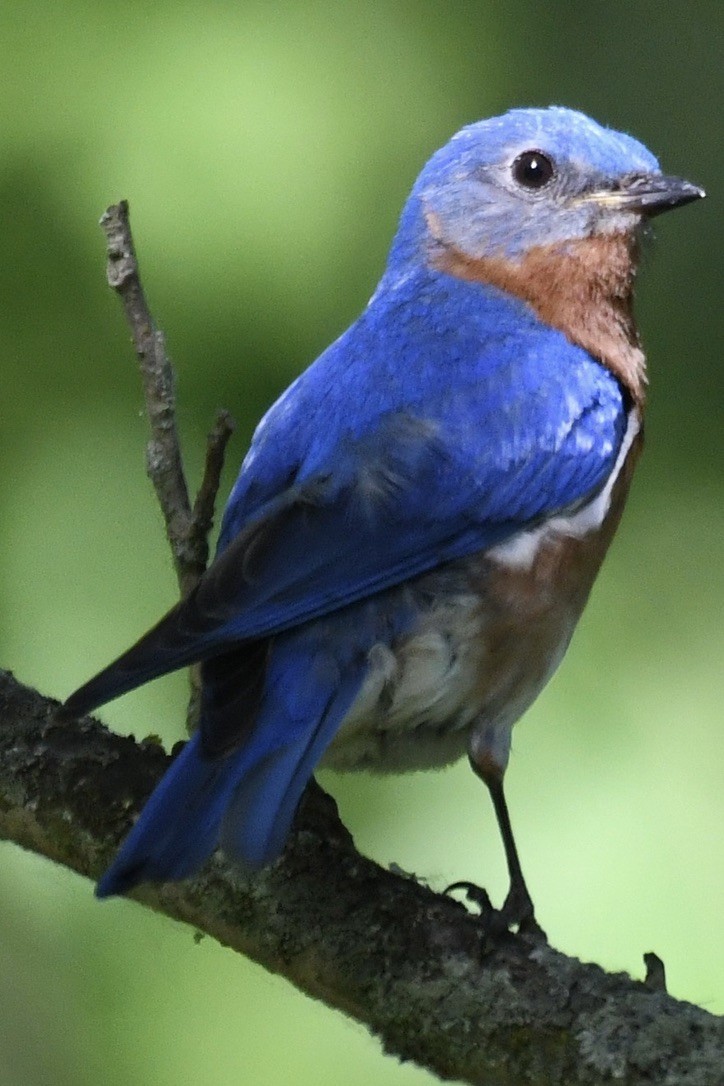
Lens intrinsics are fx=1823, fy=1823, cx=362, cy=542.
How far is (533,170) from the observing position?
14.8ft

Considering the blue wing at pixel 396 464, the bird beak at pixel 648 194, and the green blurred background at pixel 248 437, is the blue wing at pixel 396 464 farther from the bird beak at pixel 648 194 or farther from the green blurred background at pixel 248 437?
the green blurred background at pixel 248 437

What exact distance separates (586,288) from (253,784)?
1.69 metres

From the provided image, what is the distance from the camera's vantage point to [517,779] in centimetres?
451

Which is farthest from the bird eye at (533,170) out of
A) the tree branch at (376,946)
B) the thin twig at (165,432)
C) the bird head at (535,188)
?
the tree branch at (376,946)

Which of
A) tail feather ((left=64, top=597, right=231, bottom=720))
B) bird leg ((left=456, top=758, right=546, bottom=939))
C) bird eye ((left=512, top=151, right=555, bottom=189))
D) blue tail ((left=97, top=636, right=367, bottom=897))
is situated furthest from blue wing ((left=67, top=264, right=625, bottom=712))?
bird leg ((left=456, top=758, right=546, bottom=939))

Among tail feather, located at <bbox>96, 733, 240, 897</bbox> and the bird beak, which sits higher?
the bird beak

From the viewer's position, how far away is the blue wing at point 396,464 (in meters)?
3.44

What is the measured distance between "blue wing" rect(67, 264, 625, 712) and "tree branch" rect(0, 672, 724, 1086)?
44 cm

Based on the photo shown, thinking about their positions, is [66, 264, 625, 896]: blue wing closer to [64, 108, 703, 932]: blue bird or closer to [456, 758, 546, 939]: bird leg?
[64, 108, 703, 932]: blue bird

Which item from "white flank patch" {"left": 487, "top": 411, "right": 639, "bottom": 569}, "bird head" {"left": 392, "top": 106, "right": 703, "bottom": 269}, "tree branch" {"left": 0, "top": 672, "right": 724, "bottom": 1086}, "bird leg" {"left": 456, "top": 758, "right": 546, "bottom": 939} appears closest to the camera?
"tree branch" {"left": 0, "top": 672, "right": 724, "bottom": 1086}

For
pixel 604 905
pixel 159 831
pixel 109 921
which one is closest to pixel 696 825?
pixel 604 905

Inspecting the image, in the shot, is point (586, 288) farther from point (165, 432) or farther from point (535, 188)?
point (165, 432)

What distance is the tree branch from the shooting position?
3.00 meters

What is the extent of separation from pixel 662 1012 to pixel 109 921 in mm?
1841
